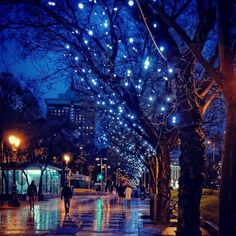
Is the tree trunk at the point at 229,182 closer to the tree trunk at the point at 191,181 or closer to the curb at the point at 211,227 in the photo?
the tree trunk at the point at 191,181

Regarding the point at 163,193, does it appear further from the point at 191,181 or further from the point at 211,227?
the point at 191,181

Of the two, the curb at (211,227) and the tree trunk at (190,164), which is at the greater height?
the tree trunk at (190,164)

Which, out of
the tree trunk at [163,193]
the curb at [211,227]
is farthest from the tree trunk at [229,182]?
the tree trunk at [163,193]

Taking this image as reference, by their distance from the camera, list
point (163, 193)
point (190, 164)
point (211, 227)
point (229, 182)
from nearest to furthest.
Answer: point (229, 182) < point (190, 164) < point (211, 227) < point (163, 193)

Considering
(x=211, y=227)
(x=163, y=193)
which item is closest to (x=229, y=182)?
(x=211, y=227)

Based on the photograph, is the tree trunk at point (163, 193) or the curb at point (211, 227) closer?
the curb at point (211, 227)

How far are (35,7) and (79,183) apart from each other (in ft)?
295

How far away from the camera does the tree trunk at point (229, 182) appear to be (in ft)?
31.1

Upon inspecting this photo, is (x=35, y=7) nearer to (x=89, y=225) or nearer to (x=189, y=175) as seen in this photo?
(x=189, y=175)

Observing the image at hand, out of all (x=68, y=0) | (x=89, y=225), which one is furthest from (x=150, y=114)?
(x=68, y=0)

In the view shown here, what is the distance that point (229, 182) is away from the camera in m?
9.55

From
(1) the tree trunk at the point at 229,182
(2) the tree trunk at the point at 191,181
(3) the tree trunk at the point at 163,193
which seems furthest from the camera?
(3) the tree trunk at the point at 163,193

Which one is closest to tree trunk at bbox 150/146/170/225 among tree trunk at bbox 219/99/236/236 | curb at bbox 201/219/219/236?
curb at bbox 201/219/219/236

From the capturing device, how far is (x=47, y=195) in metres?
56.0
